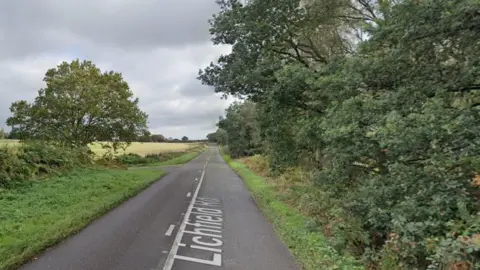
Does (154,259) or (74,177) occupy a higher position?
(74,177)

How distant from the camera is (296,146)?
16250mm

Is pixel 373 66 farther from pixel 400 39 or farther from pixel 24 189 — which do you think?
pixel 24 189

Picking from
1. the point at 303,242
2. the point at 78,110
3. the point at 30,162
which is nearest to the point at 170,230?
the point at 303,242

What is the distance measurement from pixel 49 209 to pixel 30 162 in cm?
674

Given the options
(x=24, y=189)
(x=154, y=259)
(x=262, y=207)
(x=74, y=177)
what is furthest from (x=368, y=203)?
(x=74, y=177)

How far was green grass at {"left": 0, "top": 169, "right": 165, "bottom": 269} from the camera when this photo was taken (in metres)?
7.82

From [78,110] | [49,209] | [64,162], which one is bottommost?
[49,209]

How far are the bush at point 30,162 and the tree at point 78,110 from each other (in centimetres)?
972

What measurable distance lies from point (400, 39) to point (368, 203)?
3.07m

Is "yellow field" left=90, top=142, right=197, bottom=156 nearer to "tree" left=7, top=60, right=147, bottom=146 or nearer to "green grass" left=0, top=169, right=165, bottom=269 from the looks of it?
"tree" left=7, top=60, right=147, bottom=146

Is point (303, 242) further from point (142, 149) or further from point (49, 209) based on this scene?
point (142, 149)

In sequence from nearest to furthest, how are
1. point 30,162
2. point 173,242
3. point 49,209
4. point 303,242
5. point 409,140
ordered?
1. point 409,140
2. point 303,242
3. point 173,242
4. point 49,209
5. point 30,162

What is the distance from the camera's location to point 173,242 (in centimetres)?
879

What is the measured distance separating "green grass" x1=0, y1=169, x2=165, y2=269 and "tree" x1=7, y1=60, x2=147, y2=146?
1408cm
